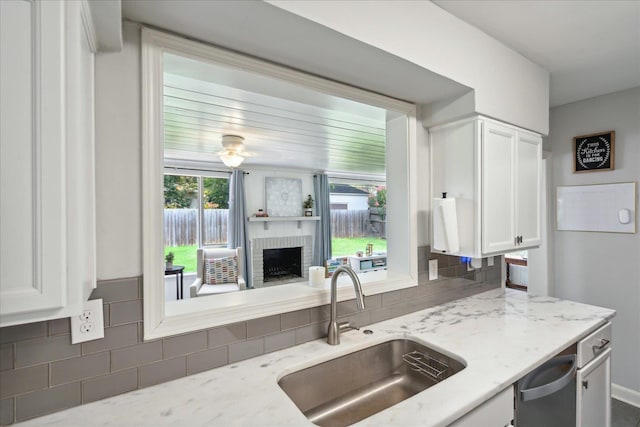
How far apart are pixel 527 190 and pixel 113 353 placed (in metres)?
2.33

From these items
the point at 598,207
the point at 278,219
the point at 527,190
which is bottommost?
the point at 278,219

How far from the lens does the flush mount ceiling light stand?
10.6 ft

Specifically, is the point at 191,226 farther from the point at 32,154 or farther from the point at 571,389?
the point at 571,389

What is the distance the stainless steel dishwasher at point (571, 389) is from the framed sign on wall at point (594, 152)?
1459mm

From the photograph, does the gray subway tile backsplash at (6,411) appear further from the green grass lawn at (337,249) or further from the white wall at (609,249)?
the green grass lawn at (337,249)

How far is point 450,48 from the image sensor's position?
1414 millimetres

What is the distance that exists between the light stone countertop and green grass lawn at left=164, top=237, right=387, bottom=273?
168 inches

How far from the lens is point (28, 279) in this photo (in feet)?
1.93

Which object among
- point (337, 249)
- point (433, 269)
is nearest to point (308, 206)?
point (337, 249)

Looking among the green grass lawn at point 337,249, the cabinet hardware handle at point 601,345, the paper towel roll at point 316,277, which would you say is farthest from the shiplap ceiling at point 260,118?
the cabinet hardware handle at point 601,345

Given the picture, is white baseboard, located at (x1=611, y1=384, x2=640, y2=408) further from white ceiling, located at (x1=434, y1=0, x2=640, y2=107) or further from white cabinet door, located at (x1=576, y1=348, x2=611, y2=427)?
white ceiling, located at (x1=434, y1=0, x2=640, y2=107)

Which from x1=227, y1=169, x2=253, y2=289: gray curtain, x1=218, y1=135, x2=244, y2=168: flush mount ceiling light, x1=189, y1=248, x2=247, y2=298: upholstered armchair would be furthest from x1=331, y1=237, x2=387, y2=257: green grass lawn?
x1=218, y1=135, x2=244, y2=168: flush mount ceiling light

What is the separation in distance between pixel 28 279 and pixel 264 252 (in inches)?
203

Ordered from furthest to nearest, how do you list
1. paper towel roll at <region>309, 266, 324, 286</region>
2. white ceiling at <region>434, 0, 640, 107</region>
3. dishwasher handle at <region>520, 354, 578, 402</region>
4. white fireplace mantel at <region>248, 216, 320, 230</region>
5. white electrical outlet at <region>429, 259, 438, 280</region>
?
1. white fireplace mantel at <region>248, 216, 320, 230</region>
2. white electrical outlet at <region>429, 259, 438, 280</region>
3. paper towel roll at <region>309, 266, 324, 286</region>
4. white ceiling at <region>434, 0, 640, 107</region>
5. dishwasher handle at <region>520, 354, 578, 402</region>
